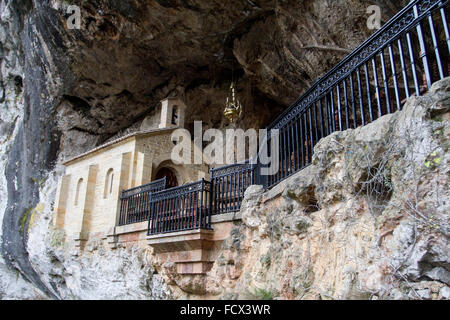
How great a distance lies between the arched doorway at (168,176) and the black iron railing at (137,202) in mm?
2446

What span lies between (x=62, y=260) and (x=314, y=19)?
1121 centimetres

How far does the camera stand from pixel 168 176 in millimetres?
13430

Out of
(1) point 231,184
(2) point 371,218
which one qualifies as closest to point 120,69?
(1) point 231,184

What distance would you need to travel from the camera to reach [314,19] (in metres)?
9.71

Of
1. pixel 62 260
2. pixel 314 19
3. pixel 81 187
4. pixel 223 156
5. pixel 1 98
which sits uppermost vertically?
pixel 1 98

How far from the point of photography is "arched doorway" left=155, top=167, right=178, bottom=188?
13227 millimetres

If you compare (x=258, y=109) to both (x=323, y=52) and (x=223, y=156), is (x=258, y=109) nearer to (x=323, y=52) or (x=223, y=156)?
(x=223, y=156)


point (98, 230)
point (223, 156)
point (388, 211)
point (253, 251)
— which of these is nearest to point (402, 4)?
point (253, 251)

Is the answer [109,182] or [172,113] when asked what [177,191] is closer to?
[109,182]

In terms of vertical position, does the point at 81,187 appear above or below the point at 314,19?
below

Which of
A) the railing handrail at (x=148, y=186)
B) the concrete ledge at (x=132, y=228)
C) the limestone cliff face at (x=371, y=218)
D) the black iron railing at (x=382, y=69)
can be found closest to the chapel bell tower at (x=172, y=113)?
the railing handrail at (x=148, y=186)

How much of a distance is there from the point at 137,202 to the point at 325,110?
20.9 ft

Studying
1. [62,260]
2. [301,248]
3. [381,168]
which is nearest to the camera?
[381,168]

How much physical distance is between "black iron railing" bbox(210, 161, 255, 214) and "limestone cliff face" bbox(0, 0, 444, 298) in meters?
4.82
